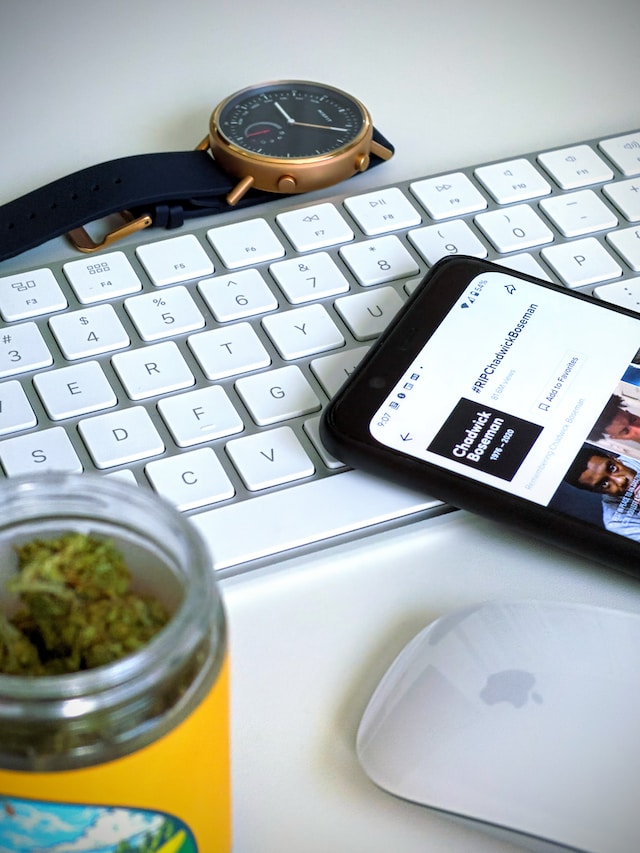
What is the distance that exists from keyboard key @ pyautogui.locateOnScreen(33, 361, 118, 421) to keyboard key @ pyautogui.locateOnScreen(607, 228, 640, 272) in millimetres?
269

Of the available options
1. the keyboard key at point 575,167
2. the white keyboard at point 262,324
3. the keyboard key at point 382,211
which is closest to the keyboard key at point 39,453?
the white keyboard at point 262,324

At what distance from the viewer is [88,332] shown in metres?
0.50

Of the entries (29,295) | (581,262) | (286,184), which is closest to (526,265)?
(581,262)

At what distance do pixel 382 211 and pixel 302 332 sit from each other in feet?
0.36

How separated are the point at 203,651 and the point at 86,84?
537 mm

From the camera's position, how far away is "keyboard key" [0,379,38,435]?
456mm

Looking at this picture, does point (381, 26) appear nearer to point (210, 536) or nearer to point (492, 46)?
point (492, 46)

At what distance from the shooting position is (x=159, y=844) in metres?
0.27

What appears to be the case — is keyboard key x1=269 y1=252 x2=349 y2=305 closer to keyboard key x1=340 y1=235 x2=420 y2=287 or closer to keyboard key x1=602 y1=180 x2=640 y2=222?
keyboard key x1=340 y1=235 x2=420 y2=287

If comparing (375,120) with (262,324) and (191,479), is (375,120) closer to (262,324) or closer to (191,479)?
(262,324)

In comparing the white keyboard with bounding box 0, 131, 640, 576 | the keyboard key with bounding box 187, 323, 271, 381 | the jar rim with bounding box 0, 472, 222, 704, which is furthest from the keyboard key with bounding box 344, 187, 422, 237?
the jar rim with bounding box 0, 472, 222, 704

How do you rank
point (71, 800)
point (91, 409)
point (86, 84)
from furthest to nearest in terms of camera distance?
point (86, 84) → point (91, 409) → point (71, 800)

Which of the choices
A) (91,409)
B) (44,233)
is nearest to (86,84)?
(44,233)

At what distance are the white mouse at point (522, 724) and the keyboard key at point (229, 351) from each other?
0.16 meters
